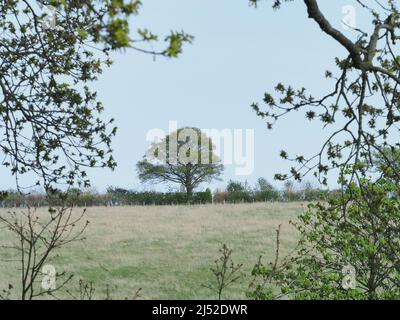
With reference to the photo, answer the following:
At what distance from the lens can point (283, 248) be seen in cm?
2586

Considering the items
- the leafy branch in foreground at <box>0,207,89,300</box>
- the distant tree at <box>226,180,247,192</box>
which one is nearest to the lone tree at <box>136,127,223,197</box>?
the distant tree at <box>226,180,247,192</box>

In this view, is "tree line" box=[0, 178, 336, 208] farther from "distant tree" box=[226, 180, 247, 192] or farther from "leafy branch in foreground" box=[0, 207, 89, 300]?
"leafy branch in foreground" box=[0, 207, 89, 300]

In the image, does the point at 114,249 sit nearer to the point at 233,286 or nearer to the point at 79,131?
the point at 233,286

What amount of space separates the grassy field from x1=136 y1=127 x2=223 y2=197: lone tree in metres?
19.5

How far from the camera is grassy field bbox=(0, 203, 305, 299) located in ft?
69.3

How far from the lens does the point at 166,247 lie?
27.6 metres

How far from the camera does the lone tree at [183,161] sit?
2341 inches

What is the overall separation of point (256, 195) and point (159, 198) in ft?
29.3

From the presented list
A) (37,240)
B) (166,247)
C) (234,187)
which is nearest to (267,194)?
(234,187)

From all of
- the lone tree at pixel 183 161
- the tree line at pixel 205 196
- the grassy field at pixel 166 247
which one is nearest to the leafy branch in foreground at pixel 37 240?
the grassy field at pixel 166 247

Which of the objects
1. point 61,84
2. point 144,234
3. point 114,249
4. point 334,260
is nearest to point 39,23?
point 61,84

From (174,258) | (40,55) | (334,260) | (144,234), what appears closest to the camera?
(40,55)

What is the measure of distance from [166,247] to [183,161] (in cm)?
3451

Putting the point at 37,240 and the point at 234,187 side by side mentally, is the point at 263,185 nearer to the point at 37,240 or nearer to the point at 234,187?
the point at 234,187
